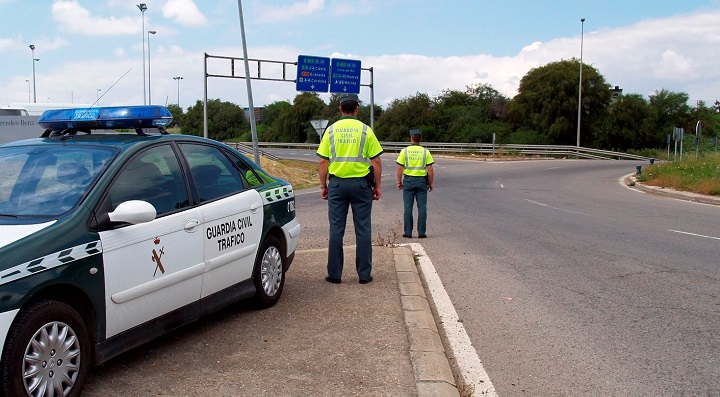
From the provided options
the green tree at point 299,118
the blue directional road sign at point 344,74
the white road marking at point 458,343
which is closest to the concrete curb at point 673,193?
the white road marking at point 458,343

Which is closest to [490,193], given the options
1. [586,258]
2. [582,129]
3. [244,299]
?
[586,258]

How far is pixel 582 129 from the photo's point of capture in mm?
68250

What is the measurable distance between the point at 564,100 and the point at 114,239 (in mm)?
66074

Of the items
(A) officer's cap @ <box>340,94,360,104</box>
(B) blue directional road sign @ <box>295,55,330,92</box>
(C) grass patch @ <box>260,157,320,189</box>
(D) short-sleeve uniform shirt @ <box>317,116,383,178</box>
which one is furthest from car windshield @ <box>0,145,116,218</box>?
(B) blue directional road sign @ <box>295,55,330,92</box>

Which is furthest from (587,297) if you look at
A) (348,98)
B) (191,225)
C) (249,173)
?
(191,225)

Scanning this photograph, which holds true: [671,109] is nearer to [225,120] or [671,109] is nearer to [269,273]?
[225,120]

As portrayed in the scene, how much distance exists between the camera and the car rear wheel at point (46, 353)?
3.49m

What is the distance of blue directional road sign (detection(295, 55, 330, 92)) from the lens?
3638 cm

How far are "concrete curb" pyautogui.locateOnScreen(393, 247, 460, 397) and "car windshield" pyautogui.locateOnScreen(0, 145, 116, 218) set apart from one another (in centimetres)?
231

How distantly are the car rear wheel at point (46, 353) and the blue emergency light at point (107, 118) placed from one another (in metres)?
1.71

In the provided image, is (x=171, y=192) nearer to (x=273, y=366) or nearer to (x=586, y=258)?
(x=273, y=366)

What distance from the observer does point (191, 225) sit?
4.93 m

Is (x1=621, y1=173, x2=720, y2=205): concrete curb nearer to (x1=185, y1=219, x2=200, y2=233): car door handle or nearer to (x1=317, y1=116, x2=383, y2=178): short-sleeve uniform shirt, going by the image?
(x1=317, y1=116, x2=383, y2=178): short-sleeve uniform shirt

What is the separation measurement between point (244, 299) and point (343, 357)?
52.7 inches
